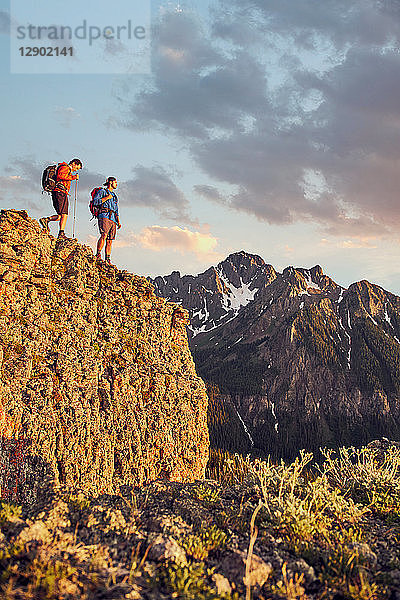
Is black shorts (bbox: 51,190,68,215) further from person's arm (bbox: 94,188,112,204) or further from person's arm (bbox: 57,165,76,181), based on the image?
person's arm (bbox: 94,188,112,204)

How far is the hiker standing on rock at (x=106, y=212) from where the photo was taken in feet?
57.5

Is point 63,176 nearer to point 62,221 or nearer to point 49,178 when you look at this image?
point 49,178

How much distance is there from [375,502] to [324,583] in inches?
182

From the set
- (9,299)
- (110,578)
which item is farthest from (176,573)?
(9,299)

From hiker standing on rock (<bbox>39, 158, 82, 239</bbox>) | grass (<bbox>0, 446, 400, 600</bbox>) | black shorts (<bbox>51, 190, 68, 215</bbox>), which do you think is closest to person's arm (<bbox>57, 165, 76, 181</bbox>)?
hiker standing on rock (<bbox>39, 158, 82, 239</bbox>)

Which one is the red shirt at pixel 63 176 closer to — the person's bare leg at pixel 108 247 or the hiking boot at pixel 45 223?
the hiking boot at pixel 45 223

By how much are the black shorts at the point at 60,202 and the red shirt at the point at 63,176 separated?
0.70ft

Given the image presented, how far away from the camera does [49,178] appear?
1639cm

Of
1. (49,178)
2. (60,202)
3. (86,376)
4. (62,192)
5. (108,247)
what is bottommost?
(86,376)

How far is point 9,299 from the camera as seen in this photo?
39.9 feet

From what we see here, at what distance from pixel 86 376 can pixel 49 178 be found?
9116 mm

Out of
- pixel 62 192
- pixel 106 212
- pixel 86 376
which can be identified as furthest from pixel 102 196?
pixel 86 376

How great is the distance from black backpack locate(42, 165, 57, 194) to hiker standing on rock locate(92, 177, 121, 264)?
6.38 ft

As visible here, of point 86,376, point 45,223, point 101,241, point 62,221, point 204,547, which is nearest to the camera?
point 204,547
